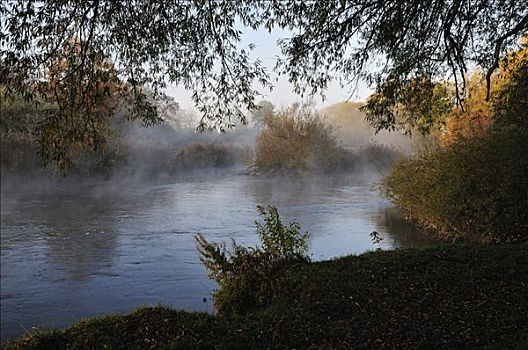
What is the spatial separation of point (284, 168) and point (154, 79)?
28846mm

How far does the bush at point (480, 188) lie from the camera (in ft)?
32.0

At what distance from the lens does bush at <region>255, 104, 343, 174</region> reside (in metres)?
33.9

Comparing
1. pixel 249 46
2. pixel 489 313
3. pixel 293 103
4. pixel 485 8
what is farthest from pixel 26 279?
pixel 293 103

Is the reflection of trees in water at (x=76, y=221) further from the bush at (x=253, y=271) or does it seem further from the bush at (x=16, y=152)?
the bush at (x=253, y=271)

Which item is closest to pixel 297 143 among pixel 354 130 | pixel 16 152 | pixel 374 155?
pixel 374 155

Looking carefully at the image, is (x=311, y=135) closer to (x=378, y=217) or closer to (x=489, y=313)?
(x=378, y=217)

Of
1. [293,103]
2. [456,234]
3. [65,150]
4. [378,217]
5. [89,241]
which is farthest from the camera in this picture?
[293,103]

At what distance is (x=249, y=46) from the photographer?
21.7ft

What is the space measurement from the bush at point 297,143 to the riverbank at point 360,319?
94.2 ft

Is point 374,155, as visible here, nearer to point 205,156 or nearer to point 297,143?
point 297,143

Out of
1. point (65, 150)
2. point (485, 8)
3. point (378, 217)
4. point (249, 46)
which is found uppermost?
point (485, 8)

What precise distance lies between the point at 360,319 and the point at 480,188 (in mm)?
7633

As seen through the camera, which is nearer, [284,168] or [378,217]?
[378,217]

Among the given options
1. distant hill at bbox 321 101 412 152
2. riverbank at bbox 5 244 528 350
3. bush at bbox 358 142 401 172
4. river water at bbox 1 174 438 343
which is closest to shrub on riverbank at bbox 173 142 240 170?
distant hill at bbox 321 101 412 152
